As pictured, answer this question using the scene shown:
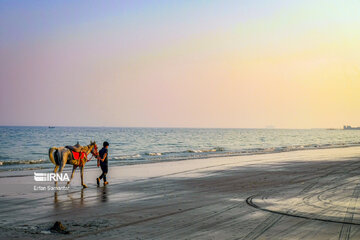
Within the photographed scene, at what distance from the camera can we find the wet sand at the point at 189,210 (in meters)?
8.67

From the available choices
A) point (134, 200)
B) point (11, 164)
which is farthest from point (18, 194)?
point (11, 164)

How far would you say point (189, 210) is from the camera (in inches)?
447

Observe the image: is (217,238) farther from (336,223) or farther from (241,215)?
(336,223)

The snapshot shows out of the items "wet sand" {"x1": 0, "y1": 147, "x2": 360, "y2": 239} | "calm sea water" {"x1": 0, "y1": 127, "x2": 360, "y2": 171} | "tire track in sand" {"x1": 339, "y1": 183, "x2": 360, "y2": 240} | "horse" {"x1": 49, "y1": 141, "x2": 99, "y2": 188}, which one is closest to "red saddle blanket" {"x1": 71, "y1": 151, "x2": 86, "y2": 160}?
"horse" {"x1": 49, "y1": 141, "x2": 99, "y2": 188}

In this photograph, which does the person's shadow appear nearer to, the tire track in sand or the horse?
the horse

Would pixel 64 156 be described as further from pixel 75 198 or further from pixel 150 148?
pixel 150 148

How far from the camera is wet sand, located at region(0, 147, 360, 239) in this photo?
8672 millimetres

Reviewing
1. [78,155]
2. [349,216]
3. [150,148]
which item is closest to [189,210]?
[349,216]

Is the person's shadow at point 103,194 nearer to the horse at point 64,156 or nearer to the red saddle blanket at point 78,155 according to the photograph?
the horse at point 64,156

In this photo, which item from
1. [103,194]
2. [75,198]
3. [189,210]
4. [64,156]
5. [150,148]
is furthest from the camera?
[150,148]

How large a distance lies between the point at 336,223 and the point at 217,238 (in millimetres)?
3331

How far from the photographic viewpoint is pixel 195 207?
11.8 meters

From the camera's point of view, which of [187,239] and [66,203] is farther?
[66,203]

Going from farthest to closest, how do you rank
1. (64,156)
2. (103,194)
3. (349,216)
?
(64,156) < (103,194) < (349,216)
